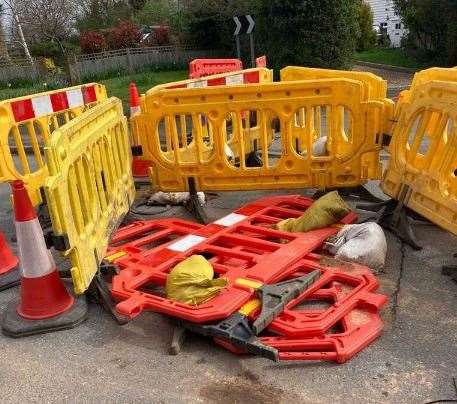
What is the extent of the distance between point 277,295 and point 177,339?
73 centimetres

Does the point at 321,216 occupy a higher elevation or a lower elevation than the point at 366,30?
higher

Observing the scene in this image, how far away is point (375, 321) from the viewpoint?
3.41 metres

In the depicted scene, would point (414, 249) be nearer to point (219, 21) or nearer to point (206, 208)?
point (206, 208)

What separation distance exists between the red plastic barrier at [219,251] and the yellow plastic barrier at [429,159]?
0.61 metres

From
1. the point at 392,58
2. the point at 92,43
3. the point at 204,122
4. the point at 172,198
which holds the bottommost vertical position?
the point at 392,58

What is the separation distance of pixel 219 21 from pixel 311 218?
18955 mm

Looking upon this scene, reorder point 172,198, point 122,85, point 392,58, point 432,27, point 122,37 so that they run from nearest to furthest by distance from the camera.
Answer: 1. point 172,198
2. point 122,85
3. point 432,27
4. point 392,58
5. point 122,37

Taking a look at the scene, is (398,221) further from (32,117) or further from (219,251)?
(32,117)

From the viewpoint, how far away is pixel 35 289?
12.2 feet

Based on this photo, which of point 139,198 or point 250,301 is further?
point 139,198

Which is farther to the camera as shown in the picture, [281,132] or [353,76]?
[353,76]

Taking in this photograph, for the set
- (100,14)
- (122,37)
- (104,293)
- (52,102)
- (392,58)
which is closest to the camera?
(104,293)

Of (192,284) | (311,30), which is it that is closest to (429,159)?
(192,284)

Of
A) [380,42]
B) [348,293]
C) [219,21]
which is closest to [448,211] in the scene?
[348,293]
